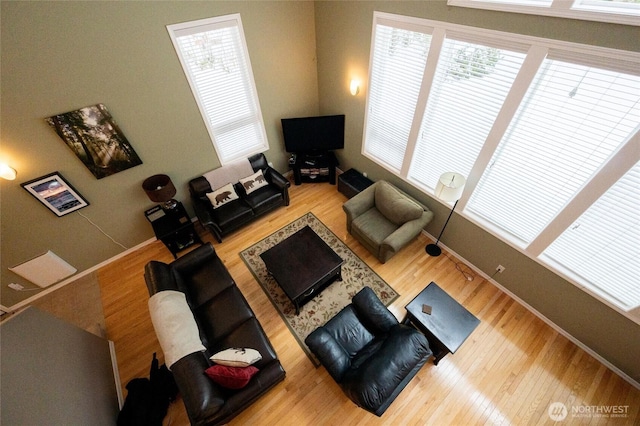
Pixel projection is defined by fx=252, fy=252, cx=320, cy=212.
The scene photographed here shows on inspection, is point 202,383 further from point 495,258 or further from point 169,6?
point 169,6

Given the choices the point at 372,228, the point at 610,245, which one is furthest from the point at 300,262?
the point at 610,245

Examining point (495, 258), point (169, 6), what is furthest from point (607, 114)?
point (169, 6)

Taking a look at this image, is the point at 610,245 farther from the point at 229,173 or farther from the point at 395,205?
the point at 229,173

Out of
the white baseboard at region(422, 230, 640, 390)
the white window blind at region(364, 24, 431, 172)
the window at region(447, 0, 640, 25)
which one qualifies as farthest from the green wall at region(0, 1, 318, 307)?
the white baseboard at region(422, 230, 640, 390)

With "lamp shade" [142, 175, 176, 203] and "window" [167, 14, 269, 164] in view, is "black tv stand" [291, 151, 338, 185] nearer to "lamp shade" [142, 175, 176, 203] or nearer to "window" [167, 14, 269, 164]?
"window" [167, 14, 269, 164]

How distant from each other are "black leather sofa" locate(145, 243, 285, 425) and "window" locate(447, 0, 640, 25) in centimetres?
382

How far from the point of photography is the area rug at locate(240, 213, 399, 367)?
131 inches

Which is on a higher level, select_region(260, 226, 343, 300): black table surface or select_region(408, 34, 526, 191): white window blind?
select_region(408, 34, 526, 191): white window blind

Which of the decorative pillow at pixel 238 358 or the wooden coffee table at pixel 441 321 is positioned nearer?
the decorative pillow at pixel 238 358

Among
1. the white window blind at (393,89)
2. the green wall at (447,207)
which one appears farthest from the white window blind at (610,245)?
the white window blind at (393,89)

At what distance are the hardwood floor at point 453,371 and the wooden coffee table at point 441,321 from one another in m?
0.48

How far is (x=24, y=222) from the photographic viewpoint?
3.25 metres

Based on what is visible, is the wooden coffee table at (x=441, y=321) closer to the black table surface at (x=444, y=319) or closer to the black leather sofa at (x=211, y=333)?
the black table surface at (x=444, y=319)

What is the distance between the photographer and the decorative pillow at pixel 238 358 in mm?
2305
